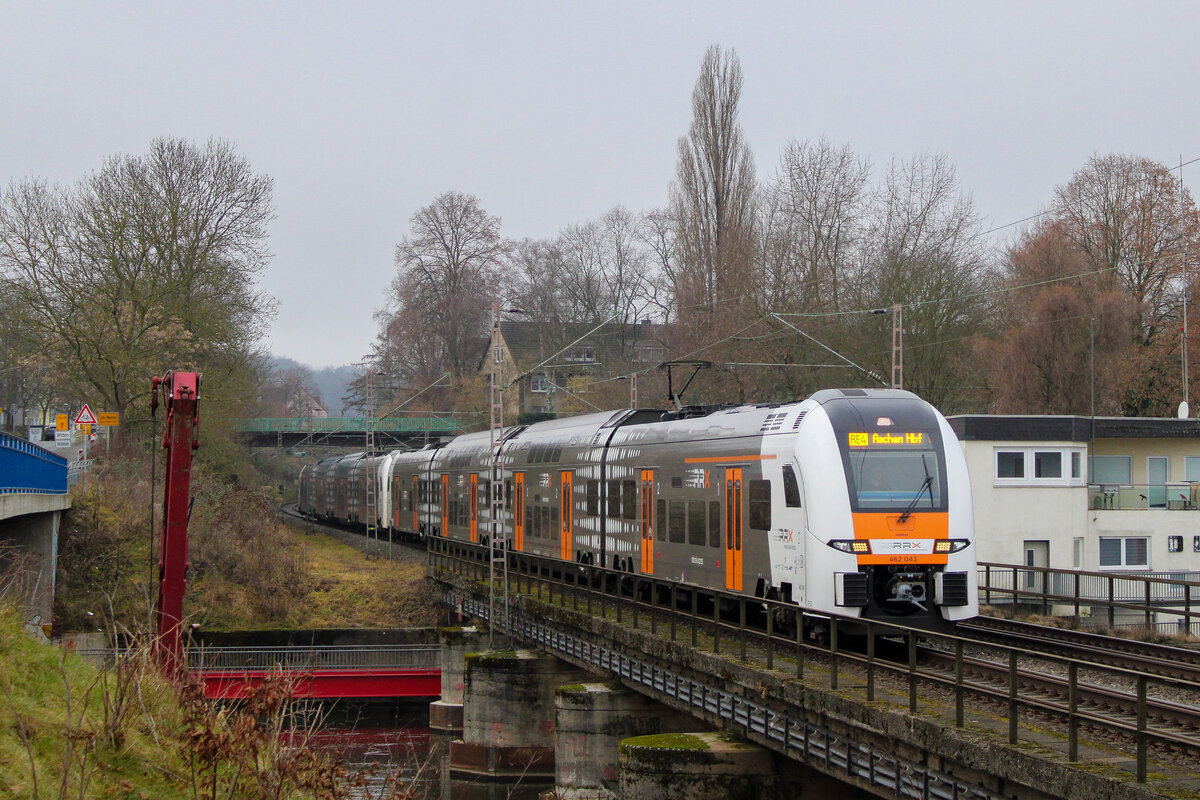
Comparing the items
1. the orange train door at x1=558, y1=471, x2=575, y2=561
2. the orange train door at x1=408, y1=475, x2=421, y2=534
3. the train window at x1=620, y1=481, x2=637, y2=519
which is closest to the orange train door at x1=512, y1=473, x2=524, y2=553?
the orange train door at x1=558, y1=471, x2=575, y2=561

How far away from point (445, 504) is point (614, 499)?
1655 centimetres

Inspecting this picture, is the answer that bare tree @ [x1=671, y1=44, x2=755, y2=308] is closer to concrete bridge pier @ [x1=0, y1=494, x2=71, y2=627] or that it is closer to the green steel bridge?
the green steel bridge

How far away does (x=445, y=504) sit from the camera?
132ft

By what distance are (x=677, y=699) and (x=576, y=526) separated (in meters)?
9.86

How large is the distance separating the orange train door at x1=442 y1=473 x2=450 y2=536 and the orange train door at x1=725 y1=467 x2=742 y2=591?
71.5ft

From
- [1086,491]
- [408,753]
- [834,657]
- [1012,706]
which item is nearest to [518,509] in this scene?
[408,753]

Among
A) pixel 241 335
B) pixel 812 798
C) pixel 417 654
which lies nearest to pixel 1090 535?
pixel 417 654

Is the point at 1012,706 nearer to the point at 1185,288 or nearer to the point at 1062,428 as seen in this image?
the point at 1062,428

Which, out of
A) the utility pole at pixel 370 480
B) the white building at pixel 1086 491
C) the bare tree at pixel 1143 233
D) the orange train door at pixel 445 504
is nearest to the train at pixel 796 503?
the white building at pixel 1086 491

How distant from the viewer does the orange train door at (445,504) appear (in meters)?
39.8

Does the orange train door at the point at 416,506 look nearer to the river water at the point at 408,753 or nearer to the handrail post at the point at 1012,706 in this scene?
the river water at the point at 408,753

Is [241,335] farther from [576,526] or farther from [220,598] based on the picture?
[576,526]

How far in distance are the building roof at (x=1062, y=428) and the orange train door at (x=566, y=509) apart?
1010 centimetres

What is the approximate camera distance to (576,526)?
2705 centimetres
